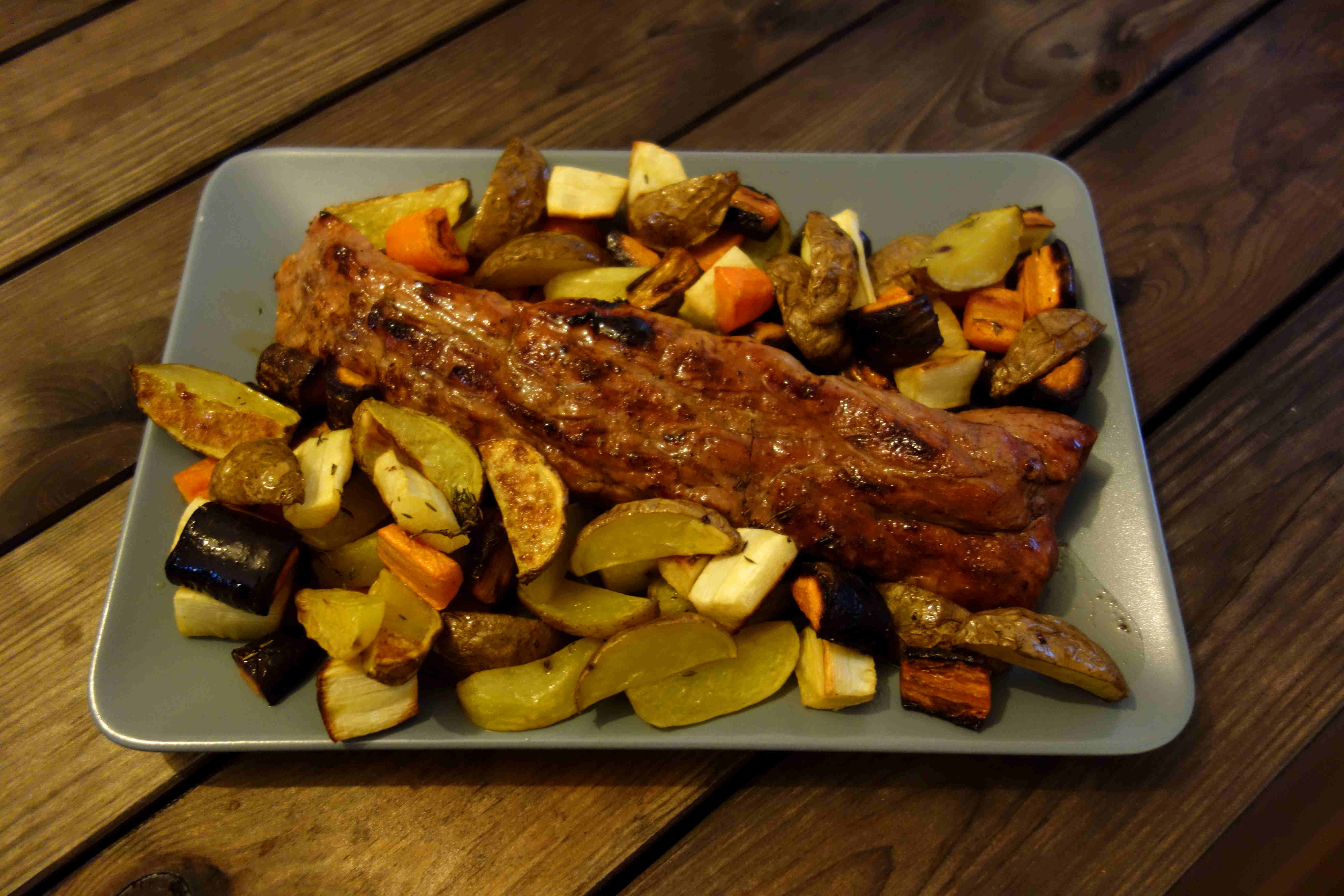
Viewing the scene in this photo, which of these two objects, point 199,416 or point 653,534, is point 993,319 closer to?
point 653,534

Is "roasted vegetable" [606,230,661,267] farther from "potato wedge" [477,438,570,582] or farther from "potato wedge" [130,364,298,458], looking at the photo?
"potato wedge" [130,364,298,458]

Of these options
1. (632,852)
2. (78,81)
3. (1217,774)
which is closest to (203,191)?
(78,81)

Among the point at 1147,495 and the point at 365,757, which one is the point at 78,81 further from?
the point at 1147,495

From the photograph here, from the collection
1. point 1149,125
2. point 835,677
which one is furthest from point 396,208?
point 1149,125

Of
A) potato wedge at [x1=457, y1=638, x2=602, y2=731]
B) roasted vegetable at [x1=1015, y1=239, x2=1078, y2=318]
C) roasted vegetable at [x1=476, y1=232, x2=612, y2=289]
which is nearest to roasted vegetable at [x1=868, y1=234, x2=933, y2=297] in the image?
roasted vegetable at [x1=1015, y1=239, x2=1078, y2=318]

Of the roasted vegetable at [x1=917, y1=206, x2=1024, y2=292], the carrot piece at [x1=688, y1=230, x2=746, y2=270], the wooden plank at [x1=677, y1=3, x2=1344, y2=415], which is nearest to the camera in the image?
the roasted vegetable at [x1=917, y1=206, x2=1024, y2=292]

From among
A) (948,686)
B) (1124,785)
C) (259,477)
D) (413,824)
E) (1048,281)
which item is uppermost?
(259,477)
